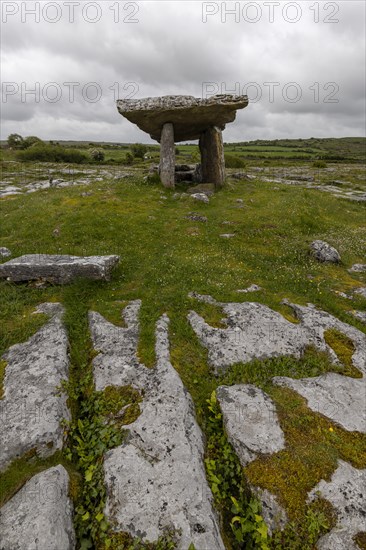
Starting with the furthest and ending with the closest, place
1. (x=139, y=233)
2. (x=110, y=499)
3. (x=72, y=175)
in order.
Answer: (x=72, y=175) → (x=139, y=233) → (x=110, y=499)

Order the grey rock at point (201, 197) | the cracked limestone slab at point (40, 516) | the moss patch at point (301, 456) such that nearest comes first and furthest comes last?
the cracked limestone slab at point (40, 516), the moss patch at point (301, 456), the grey rock at point (201, 197)

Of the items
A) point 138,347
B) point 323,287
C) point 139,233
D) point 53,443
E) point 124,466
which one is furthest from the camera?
point 139,233

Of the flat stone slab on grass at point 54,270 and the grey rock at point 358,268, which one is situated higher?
the flat stone slab on grass at point 54,270

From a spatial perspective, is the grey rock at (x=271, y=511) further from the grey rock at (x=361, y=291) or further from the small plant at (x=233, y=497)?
the grey rock at (x=361, y=291)

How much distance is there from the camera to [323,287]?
15156mm

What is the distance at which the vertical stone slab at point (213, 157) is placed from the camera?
3212 centimetres

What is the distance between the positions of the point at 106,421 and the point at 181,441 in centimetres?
196

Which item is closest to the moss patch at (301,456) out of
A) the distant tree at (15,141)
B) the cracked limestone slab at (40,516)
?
the cracked limestone slab at (40,516)

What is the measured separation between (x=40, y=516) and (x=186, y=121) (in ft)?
99.4

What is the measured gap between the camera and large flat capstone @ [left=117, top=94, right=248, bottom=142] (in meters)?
26.4

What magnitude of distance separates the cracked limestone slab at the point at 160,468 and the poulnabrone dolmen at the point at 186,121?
2314 centimetres

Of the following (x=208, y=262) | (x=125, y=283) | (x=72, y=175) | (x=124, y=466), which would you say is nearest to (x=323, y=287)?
(x=208, y=262)

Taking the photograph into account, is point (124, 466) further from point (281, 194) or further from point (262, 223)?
point (281, 194)

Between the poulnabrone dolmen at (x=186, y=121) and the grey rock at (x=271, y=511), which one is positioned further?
the poulnabrone dolmen at (x=186, y=121)
